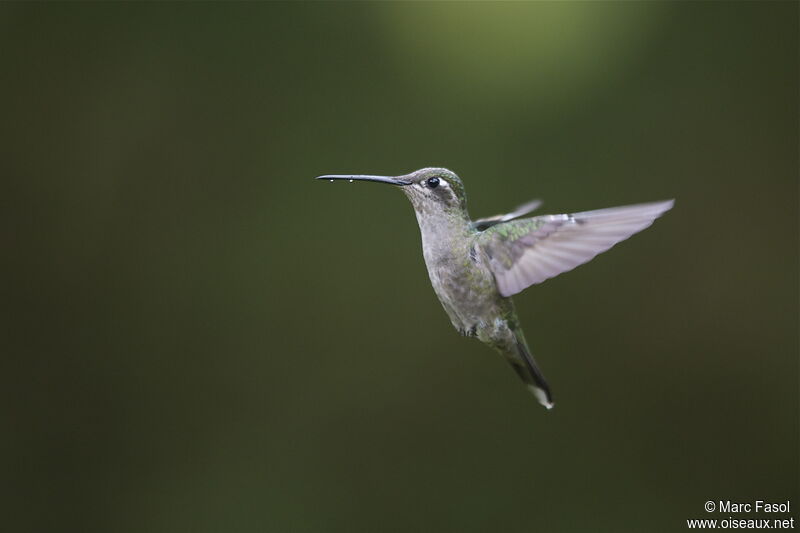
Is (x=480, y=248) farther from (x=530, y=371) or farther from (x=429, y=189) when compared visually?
(x=530, y=371)

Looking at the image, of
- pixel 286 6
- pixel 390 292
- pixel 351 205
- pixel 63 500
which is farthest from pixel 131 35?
pixel 63 500

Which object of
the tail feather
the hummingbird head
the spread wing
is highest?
the hummingbird head

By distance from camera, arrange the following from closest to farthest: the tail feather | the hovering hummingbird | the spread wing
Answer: the spread wing → the hovering hummingbird → the tail feather

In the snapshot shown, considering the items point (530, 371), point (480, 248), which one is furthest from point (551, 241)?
point (530, 371)

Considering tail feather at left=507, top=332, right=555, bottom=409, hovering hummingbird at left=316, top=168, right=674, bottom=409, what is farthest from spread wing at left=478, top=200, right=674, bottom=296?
tail feather at left=507, top=332, right=555, bottom=409

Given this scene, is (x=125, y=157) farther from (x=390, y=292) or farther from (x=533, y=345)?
(x=533, y=345)

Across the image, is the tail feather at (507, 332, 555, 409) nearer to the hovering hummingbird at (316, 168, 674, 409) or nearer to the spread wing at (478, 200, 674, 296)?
the hovering hummingbird at (316, 168, 674, 409)

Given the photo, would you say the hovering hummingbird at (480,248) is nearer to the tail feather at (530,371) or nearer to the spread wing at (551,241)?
the spread wing at (551,241)
